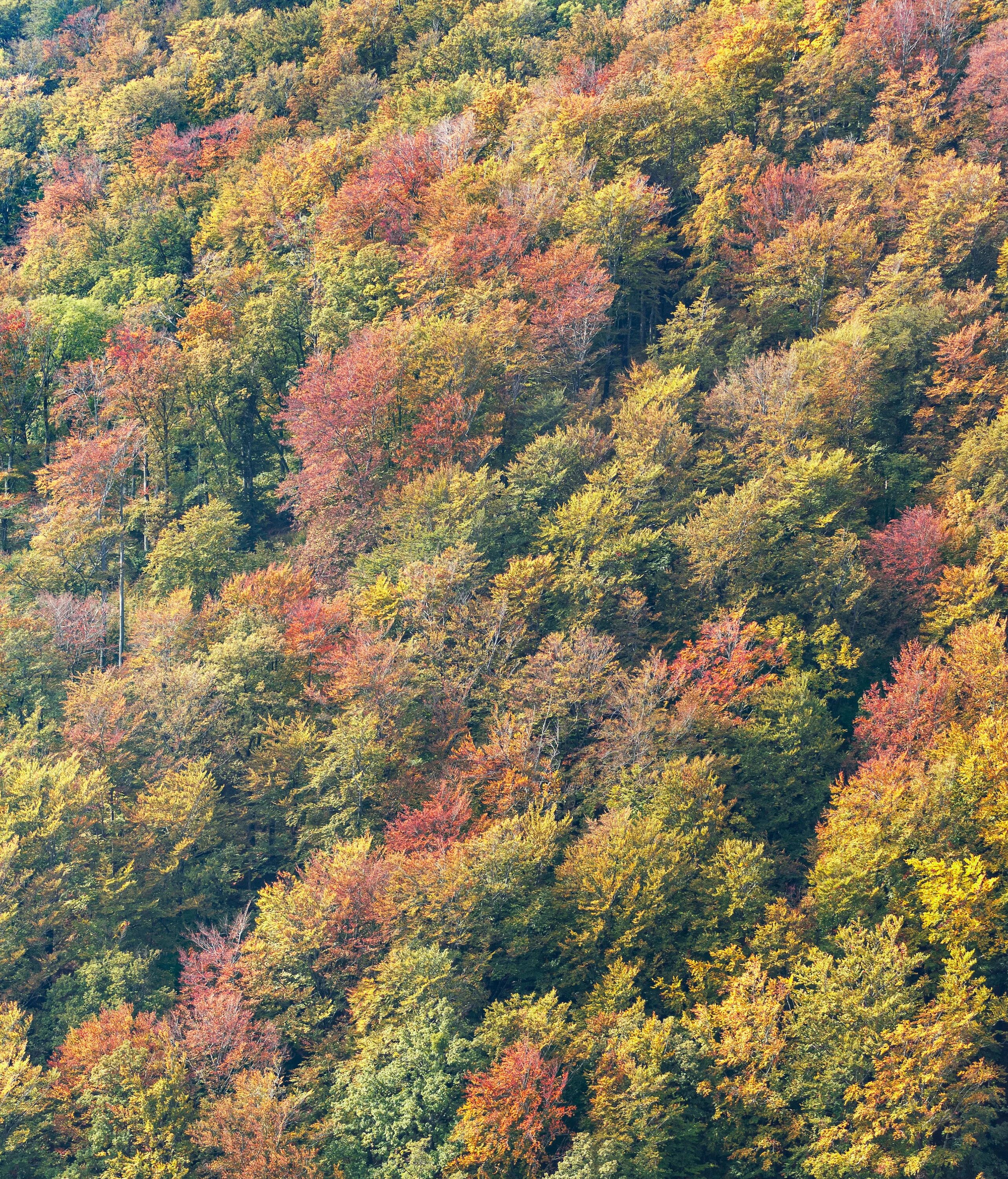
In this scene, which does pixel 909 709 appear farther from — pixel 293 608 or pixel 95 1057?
pixel 95 1057

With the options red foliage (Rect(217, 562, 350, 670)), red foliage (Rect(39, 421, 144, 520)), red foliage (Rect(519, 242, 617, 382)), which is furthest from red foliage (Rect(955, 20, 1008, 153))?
red foliage (Rect(39, 421, 144, 520))

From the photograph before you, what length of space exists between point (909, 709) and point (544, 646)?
57.0ft

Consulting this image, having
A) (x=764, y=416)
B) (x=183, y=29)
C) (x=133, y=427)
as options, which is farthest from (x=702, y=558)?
(x=183, y=29)

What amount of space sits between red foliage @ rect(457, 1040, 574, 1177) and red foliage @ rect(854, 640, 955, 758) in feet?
66.9

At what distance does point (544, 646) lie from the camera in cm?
5091

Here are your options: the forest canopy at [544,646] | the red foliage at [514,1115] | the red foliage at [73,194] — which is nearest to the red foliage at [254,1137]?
the forest canopy at [544,646]

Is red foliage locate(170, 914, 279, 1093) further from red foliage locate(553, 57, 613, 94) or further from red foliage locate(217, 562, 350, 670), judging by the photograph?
red foliage locate(553, 57, 613, 94)

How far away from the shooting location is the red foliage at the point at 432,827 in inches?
1772

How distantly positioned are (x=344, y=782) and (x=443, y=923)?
9207mm

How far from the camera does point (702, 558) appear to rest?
53156 millimetres

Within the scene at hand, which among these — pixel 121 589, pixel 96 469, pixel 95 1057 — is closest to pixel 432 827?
pixel 95 1057

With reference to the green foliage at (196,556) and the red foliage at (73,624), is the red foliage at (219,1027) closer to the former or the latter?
the red foliage at (73,624)

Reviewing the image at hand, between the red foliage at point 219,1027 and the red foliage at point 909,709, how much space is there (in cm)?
2954

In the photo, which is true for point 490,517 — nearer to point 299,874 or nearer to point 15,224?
point 299,874
